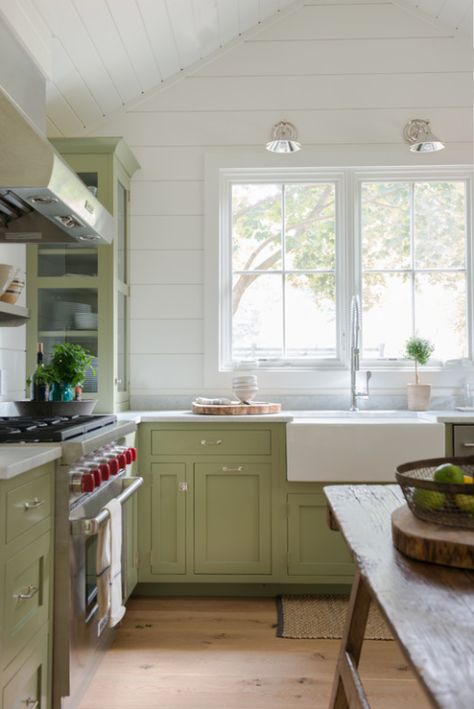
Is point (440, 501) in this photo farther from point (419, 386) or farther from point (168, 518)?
point (419, 386)

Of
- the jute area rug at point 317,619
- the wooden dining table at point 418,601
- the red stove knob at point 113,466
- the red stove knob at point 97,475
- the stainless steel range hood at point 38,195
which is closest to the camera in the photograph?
the wooden dining table at point 418,601

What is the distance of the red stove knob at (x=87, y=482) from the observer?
1.99m

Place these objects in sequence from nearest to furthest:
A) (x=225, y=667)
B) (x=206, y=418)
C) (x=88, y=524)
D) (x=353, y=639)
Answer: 1. (x=353, y=639)
2. (x=88, y=524)
3. (x=225, y=667)
4. (x=206, y=418)

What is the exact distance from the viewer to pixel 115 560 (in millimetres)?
2201

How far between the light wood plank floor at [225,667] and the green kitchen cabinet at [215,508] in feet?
0.66

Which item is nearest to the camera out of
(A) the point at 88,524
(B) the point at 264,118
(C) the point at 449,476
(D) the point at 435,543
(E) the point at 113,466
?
(D) the point at 435,543

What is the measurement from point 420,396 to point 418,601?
2.77 meters

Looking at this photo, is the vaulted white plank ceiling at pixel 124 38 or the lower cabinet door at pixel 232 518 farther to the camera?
the lower cabinet door at pixel 232 518

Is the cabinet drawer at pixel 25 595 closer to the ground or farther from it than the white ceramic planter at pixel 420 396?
closer to the ground

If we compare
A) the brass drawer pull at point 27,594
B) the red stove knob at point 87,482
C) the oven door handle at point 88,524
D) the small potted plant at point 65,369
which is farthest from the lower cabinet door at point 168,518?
the brass drawer pull at point 27,594

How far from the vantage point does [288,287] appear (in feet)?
12.3

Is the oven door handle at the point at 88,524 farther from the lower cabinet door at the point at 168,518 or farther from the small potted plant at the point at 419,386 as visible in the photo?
the small potted plant at the point at 419,386

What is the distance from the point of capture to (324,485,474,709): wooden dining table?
0.63 m

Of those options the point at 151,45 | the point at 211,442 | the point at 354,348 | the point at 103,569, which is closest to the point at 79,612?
the point at 103,569
